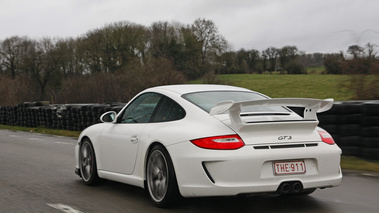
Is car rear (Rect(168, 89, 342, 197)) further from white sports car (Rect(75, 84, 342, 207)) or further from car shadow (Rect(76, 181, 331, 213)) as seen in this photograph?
car shadow (Rect(76, 181, 331, 213))

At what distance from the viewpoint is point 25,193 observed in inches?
281

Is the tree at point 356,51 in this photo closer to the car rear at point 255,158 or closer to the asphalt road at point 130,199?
the asphalt road at point 130,199

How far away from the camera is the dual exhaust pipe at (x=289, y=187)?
5.15 m

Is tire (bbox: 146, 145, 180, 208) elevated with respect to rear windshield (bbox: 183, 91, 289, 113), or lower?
lower

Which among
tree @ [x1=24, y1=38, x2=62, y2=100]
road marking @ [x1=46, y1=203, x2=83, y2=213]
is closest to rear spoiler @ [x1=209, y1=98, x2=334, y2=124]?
road marking @ [x1=46, y1=203, x2=83, y2=213]

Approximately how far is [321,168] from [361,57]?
1261 centimetres

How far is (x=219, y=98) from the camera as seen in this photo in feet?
20.2

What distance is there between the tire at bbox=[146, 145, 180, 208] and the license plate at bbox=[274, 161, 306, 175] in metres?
1.00

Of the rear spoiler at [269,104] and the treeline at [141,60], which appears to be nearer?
the rear spoiler at [269,104]

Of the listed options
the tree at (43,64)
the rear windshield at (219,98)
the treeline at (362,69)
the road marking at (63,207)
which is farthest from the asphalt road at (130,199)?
the tree at (43,64)

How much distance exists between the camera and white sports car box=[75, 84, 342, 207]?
5.09 meters

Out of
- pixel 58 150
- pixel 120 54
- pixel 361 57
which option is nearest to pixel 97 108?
pixel 58 150

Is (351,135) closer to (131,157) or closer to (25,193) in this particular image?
(131,157)

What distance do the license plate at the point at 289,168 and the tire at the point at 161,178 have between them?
1.00 metres
